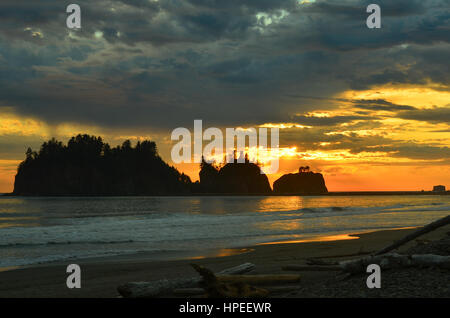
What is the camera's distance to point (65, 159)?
655 feet

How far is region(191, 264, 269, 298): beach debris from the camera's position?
811cm

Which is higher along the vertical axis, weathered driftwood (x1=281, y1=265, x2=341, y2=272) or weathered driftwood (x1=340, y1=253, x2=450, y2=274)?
weathered driftwood (x1=340, y1=253, x2=450, y2=274)

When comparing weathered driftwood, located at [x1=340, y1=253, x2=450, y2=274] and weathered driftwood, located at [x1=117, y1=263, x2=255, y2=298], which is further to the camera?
weathered driftwood, located at [x1=340, y1=253, x2=450, y2=274]

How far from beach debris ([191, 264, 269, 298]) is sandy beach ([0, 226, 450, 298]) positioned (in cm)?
61

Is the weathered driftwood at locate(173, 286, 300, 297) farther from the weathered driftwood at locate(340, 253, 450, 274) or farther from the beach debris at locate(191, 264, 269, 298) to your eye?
the weathered driftwood at locate(340, 253, 450, 274)

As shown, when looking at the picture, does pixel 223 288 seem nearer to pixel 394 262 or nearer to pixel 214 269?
pixel 394 262

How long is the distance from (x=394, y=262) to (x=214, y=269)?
5518mm

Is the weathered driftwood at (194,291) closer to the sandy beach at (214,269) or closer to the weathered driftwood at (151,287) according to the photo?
the weathered driftwood at (151,287)

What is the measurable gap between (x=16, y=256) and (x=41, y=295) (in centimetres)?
832

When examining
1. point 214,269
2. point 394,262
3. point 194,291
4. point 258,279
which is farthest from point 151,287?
point 394,262

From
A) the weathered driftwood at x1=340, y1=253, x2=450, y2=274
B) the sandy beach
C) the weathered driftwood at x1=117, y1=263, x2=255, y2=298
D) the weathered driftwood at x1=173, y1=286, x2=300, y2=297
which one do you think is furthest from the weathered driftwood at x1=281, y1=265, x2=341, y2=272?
the weathered driftwood at x1=117, y1=263, x2=255, y2=298

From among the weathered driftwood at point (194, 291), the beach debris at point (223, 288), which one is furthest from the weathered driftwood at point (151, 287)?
the beach debris at point (223, 288)

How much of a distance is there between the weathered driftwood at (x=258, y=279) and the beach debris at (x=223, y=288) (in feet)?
1.43
